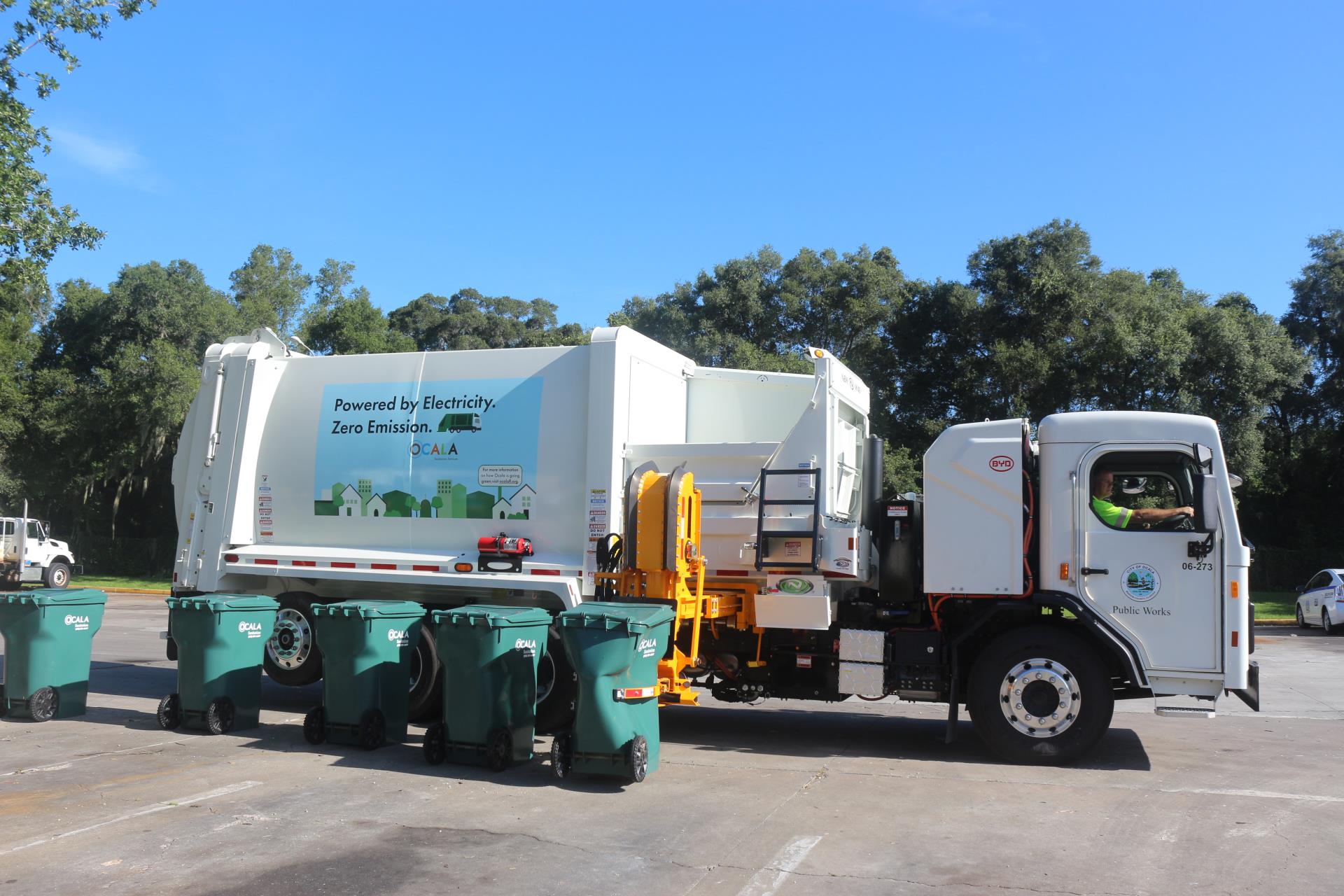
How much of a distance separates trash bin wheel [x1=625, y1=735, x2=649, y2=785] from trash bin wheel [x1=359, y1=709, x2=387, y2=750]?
2426 mm

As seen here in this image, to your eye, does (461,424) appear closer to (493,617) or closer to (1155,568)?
(493,617)

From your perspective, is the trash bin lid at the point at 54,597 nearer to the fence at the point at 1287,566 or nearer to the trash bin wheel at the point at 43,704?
the trash bin wheel at the point at 43,704

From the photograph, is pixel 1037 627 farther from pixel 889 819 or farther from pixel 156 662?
pixel 156 662

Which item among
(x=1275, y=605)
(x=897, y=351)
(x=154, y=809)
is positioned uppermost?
(x=897, y=351)

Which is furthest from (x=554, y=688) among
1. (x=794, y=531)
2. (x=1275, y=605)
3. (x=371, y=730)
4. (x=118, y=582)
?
(x=118, y=582)

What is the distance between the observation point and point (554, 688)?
368 inches

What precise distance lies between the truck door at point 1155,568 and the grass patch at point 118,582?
27.3 meters

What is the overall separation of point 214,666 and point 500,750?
3064 mm

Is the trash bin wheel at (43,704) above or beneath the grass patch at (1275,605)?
beneath

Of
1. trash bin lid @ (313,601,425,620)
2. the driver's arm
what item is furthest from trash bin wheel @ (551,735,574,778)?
the driver's arm

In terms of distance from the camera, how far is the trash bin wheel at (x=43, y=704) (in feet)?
31.9

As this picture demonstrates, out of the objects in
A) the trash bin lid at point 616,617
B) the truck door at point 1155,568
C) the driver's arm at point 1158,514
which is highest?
the driver's arm at point 1158,514

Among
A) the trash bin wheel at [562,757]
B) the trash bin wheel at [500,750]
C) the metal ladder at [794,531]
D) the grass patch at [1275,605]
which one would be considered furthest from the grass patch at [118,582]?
the grass patch at [1275,605]

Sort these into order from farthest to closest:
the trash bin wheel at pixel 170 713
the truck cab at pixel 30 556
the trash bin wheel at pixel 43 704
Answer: the truck cab at pixel 30 556 → the trash bin wheel at pixel 43 704 → the trash bin wheel at pixel 170 713
